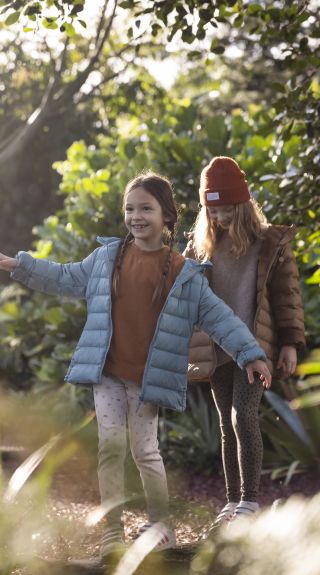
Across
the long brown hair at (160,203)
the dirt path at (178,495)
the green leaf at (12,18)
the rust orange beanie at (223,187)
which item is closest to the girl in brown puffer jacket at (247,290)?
the rust orange beanie at (223,187)

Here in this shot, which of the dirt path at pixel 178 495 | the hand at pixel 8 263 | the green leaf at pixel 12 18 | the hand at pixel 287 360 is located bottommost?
the dirt path at pixel 178 495

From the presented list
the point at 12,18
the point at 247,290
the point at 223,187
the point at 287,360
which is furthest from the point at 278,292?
the point at 12,18

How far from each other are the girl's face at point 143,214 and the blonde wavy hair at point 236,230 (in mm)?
539

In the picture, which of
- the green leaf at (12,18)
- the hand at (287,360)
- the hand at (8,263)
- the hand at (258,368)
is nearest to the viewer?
the hand at (258,368)

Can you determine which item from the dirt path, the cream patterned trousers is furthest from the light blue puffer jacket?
the dirt path

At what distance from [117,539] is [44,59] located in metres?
11.4

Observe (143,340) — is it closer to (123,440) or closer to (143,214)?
(123,440)

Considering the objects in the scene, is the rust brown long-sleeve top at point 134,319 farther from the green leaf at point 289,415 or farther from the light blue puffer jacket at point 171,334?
the green leaf at point 289,415

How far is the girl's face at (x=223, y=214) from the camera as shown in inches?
172

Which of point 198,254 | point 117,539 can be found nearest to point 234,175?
point 198,254

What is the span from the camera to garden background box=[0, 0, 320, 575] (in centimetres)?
478

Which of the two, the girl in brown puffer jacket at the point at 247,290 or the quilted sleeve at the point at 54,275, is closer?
the quilted sleeve at the point at 54,275

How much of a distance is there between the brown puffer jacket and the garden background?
25 centimetres

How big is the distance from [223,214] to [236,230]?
0.10 m
